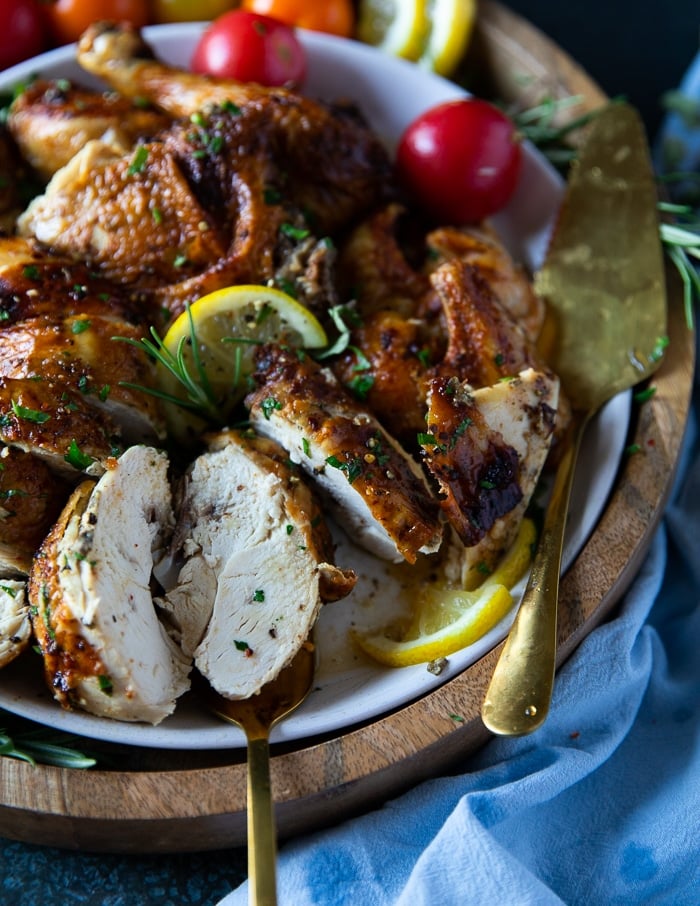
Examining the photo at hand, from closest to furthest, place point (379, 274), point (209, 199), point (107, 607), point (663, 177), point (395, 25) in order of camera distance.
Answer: point (107, 607)
point (209, 199)
point (379, 274)
point (663, 177)
point (395, 25)

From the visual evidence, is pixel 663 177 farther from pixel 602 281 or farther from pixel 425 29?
pixel 425 29

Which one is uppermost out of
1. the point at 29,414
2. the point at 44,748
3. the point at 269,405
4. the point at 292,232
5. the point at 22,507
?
the point at 292,232

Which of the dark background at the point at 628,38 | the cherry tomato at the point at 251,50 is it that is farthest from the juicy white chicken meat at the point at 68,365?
the dark background at the point at 628,38

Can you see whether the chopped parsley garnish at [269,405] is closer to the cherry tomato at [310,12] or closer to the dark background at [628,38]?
the cherry tomato at [310,12]

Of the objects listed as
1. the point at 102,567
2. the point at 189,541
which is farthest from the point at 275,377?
the point at 102,567

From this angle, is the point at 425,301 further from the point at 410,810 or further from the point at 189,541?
the point at 410,810

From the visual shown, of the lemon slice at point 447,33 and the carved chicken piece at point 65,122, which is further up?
the lemon slice at point 447,33

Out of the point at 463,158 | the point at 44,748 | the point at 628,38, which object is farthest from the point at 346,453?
the point at 628,38
